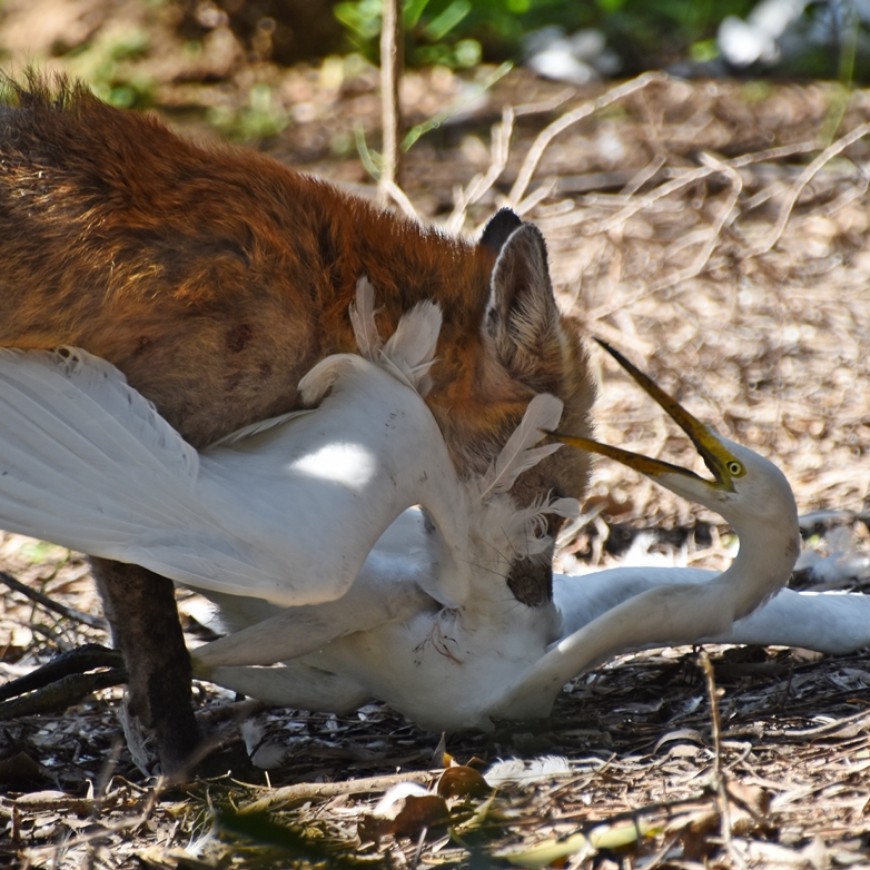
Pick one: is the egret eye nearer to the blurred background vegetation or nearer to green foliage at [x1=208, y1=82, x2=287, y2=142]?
green foliage at [x1=208, y1=82, x2=287, y2=142]

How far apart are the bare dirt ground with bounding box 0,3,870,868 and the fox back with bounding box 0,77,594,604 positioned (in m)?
1.04

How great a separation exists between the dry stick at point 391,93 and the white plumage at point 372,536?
322 centimetres

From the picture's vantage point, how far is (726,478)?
4020 mm

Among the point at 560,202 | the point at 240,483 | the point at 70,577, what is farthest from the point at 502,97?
the point at 240,483

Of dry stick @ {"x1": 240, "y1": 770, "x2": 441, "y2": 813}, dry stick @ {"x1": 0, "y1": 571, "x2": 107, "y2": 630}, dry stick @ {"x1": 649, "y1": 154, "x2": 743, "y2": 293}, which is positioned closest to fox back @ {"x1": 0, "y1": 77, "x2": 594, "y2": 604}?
dry stick @ {"x1": 240, "y1": 770, "x2": 441, "y2": 813}

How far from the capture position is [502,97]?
1165 centimetres

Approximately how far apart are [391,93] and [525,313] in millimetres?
3500

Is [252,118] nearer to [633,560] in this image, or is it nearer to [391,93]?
[391,93]

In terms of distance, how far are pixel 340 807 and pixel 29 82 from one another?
2.33m

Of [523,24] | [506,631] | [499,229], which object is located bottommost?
[506,631]

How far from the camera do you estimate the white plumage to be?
3.49m

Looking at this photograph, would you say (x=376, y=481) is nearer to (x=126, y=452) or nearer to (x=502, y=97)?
(x=126, y=452)

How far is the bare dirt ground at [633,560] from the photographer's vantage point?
3240 millimetres

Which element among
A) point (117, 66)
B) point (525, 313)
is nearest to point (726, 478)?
point (525, 313)
